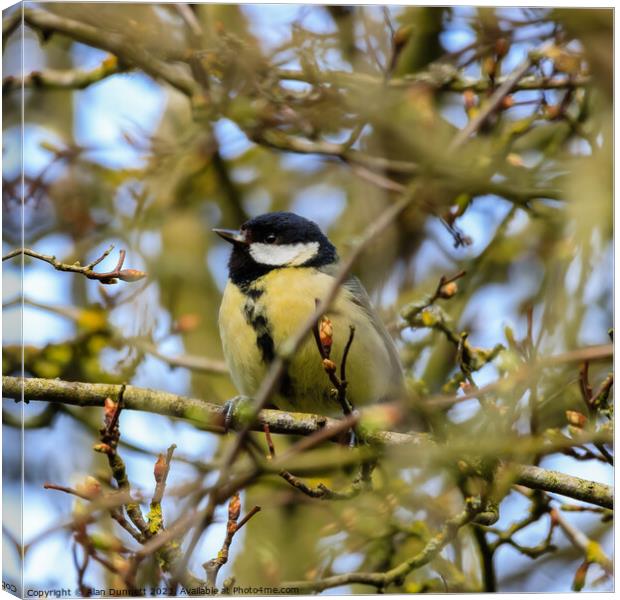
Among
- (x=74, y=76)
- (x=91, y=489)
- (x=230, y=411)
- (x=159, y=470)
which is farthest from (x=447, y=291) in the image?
(x=74, y=76)

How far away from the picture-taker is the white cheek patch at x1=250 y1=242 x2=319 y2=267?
2.53 meters

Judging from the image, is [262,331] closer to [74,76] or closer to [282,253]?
[282,253]

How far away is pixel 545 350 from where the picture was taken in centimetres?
246

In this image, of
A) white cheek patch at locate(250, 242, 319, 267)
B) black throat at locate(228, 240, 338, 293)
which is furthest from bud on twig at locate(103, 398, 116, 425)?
white cheek patch at locate(250, 242, 319, 267)

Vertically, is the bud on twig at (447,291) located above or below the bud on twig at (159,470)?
above

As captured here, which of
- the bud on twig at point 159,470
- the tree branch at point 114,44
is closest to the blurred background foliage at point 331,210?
the tree branch at point 114,44

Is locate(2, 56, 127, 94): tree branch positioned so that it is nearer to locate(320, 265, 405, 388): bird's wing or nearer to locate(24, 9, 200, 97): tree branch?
locate(24, 9, 200, 97): tree branch

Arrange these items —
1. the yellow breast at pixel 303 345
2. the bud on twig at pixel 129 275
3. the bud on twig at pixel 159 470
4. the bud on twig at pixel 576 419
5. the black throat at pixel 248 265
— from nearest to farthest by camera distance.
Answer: the bud on twig at pixel 129 275, the bud on twig at pixel 159 470, the bud on twig at pixel 576 419, the yellow breast at pixel 303 345, the black throat at pixel 248 265

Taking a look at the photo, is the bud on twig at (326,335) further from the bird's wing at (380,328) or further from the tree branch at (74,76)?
the tree branch at (74,76)

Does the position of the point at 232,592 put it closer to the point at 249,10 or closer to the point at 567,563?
the point at 567,563

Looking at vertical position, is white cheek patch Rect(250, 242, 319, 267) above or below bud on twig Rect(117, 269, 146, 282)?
above

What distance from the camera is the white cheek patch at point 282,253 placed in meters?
2.53

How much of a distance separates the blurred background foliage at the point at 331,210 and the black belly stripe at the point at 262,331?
30 cm

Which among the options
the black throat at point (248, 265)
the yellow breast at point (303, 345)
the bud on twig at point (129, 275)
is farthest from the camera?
the black throat at point (248, 265)
